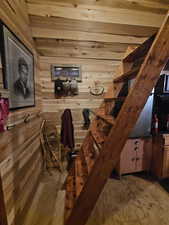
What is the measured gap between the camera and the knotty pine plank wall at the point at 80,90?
2.38m

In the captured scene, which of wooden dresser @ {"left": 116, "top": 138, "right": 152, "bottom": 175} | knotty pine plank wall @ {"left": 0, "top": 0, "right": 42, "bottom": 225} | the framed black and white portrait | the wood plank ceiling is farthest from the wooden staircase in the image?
wooden dresser @ {"left": 116, "top": 138, "right": 152, "bottom": 175}

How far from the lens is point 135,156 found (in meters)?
2.16

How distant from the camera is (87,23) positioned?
165cm

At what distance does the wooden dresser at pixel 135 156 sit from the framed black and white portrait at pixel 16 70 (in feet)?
5.92

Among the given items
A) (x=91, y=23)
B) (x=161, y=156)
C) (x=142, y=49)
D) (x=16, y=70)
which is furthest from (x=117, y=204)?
(x=91, y=23)

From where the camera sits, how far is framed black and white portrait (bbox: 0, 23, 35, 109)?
1.05 meters

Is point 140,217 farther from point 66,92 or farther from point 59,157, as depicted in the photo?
point 66,92

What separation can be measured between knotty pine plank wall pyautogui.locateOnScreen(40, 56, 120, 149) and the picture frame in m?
0.08

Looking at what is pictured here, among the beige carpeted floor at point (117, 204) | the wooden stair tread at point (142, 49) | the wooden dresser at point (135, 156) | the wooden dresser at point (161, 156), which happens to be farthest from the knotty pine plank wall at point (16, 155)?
the wooden dresser at point (161, 156)

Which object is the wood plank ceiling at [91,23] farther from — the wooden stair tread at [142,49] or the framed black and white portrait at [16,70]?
the wooden stair tread at [142,49]

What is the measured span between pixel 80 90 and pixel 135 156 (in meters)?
1.68

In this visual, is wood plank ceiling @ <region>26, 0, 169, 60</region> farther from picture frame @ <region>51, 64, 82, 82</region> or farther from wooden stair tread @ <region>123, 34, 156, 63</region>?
wooden stair tread @ <region>123, 34, 156, 63</region>

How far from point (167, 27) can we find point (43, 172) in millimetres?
2662

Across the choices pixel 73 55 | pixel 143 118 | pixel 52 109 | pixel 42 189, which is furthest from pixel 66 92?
pixel 42 189
